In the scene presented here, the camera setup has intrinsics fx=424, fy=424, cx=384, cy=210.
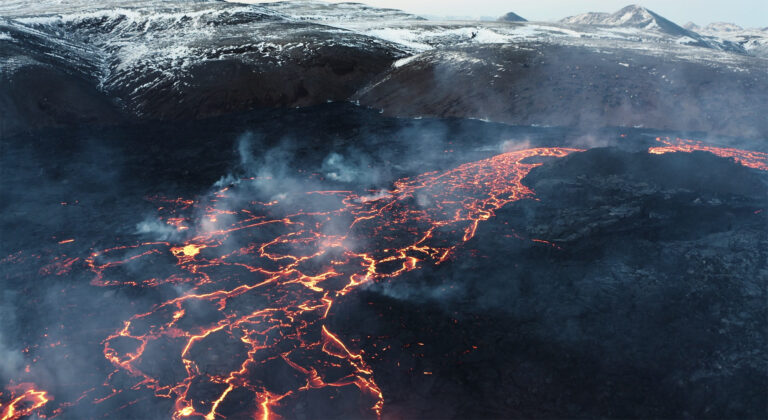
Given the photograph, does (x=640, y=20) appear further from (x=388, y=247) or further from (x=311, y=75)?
(x=388, y=247)

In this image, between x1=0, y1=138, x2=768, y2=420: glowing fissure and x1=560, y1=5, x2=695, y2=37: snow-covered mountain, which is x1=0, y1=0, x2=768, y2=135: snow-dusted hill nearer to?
x1=0, y1=138, x2=768, y2=420: glowing fissure

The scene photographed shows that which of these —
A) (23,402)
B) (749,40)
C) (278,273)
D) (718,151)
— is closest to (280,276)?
(278,273)

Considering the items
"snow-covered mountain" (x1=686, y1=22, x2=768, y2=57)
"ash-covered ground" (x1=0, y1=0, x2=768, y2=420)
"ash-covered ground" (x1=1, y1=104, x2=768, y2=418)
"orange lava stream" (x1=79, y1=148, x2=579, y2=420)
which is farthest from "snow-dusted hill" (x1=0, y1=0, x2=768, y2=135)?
"snow-covered mountain" (x1=686, y1=22, x2=768, y2=57)

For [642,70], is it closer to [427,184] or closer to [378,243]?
[427,184]

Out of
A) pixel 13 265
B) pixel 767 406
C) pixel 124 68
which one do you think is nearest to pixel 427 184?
pixel 767 406

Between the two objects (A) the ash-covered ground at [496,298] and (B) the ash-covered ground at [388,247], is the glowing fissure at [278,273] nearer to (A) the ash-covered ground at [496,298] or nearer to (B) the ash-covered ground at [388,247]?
(B) the ash-covered ground at [388,247]

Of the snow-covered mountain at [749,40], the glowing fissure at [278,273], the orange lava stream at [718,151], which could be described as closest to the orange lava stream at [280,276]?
the glowing fissure at [278,273]
